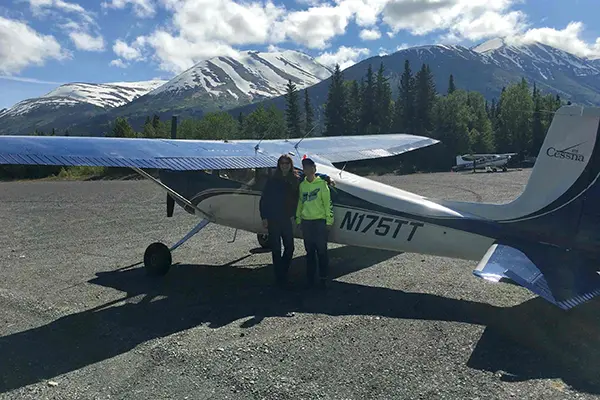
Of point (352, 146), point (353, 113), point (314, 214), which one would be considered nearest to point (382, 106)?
point (353, 113)

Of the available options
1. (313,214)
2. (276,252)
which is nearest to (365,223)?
(313,214)

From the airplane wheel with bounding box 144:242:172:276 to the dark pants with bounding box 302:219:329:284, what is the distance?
2.32 metres

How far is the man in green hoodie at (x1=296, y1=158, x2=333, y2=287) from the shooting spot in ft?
21.5

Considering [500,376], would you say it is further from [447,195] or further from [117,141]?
[447,195]

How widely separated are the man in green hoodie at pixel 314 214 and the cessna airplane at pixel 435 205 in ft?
1.29

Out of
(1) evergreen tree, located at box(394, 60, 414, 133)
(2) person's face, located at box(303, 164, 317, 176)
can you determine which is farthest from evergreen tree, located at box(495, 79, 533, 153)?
(2) person's face, located at box(303, 164, 317, 176)

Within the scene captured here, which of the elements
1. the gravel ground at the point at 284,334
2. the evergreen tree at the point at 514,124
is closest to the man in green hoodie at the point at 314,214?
the gravel ground at the point at 284,334

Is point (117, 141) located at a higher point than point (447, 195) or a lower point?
higher

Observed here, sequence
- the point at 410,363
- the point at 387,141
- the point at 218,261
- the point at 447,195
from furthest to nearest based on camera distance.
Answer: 1. the point at 447,195
2. the point at 387,141
3. the point at 218,261
4. the point at 410,363

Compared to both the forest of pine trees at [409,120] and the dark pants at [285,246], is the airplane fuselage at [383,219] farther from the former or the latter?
the forest of pine trees at [409,120]

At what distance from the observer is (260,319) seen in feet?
18.1

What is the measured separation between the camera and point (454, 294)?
609 centimetres

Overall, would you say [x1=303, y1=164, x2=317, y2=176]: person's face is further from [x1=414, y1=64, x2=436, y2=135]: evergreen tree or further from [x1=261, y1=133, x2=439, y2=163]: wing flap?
[x1=414, y1=64, x2=436, y2=135]: evergreen tree

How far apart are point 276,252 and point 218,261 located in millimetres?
1950
